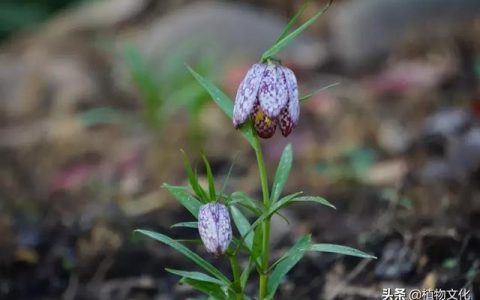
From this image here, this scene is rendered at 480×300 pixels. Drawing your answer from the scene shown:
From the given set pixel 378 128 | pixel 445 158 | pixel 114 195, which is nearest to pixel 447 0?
pixel 378 128

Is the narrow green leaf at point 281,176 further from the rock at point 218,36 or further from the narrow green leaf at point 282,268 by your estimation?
the rock at point 218,36

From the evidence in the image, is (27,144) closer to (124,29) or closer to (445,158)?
(124,29)

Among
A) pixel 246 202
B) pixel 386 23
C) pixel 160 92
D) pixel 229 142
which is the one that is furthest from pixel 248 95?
pixel 386 23

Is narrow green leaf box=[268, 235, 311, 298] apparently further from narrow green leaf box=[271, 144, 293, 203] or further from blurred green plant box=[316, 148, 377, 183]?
blurred green plant box=[316, 148, 377, 183]

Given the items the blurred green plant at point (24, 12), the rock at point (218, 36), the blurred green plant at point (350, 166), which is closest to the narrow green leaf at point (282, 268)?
the blurred green plant at point (350, 166)

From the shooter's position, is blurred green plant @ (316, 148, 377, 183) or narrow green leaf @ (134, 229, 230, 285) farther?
blurred green plant @ (316, 148, 377, 183)

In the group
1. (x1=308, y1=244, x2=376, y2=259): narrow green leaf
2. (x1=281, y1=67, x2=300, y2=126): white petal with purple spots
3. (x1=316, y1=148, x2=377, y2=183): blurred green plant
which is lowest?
(x1=316, y1=148, x2=377, y2=183): blurred green plant

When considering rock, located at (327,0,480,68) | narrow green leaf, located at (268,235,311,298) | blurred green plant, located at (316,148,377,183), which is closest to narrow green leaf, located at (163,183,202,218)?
narrow green leaf, located at (268,235,311,298)
